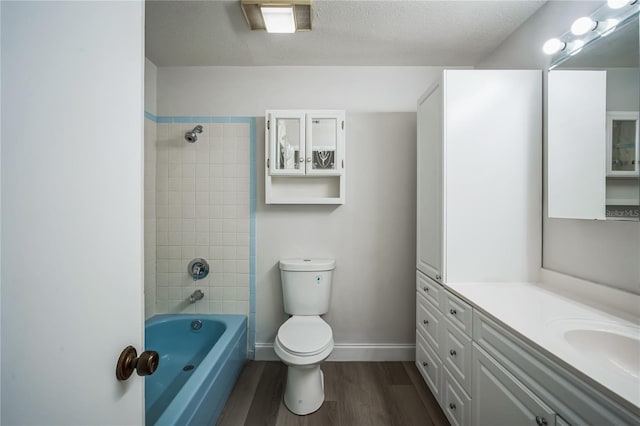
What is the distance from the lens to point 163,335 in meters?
1.97

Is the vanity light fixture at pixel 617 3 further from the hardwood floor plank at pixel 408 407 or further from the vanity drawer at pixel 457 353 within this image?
the hardwood floor plank at pixel 408 407

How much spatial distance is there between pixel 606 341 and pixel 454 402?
72cm

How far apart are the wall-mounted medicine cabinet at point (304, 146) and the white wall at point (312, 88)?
0.24 meters

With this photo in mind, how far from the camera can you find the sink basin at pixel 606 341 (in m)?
0.85

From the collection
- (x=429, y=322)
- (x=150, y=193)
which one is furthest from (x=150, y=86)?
(x=429, y=322)

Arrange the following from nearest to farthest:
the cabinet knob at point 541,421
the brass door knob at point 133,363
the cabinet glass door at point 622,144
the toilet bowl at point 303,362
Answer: the brass door knob at point 133,363, the cabinet knob at point 541,421, the cabinet glass door at point 622,144, the toilet bowl at point 303,362

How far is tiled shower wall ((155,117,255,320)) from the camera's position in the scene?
81.3 inches

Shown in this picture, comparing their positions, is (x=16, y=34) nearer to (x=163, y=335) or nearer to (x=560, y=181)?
(x=560, y=181)

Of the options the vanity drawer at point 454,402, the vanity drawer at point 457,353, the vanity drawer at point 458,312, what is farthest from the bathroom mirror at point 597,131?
the vanity drawer at point 454,402

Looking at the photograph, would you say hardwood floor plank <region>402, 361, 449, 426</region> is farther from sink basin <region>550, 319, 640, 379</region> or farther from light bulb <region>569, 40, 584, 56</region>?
light bulb <region>569, 40, 584, 56</region>

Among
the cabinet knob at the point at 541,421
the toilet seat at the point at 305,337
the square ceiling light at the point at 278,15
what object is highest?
the square ceiling light at the point at 278,15

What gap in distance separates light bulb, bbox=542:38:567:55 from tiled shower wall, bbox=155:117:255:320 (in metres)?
1.93

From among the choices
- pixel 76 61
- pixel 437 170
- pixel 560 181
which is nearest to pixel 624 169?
pixel 560 181

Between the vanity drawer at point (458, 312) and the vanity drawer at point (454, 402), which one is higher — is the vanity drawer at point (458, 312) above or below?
above
